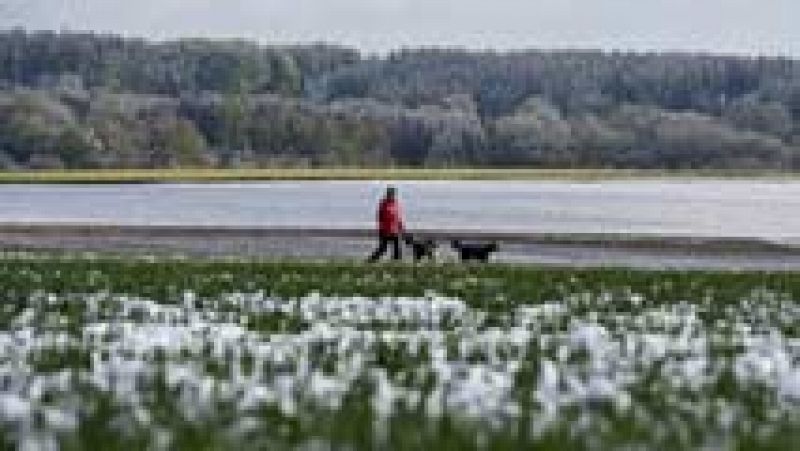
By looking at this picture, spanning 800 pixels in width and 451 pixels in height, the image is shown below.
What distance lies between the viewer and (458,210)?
120 meters

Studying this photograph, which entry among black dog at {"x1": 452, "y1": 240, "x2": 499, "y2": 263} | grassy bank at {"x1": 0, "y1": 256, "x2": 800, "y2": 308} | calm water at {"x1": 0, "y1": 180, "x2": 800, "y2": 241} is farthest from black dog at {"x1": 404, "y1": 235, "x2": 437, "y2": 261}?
calm water at {"x1": 0, "y1": 180, "x2": 800, "y2": 241}

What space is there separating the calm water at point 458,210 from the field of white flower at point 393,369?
5811 centimetres

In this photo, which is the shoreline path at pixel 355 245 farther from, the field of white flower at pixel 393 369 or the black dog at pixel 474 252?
the field of white flower at pixel 393 369

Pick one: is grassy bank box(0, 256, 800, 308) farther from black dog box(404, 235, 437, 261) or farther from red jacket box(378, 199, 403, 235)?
black dog box(404, 235, 437, 261)

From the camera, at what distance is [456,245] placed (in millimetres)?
47688

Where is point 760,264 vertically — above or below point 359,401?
below

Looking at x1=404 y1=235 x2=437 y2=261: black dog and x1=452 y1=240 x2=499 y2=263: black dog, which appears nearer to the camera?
x1=452 y1=240 x2=499 y2=263: black dog

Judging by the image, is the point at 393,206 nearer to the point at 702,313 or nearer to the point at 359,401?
the point at 702,313

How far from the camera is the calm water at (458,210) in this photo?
303 feet

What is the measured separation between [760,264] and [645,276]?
2369cm

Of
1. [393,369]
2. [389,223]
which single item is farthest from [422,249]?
[393,369]

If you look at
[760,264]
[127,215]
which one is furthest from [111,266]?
[127,215]

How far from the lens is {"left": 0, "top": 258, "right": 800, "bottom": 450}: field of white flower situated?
34.6 feet

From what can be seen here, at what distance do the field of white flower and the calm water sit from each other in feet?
191
